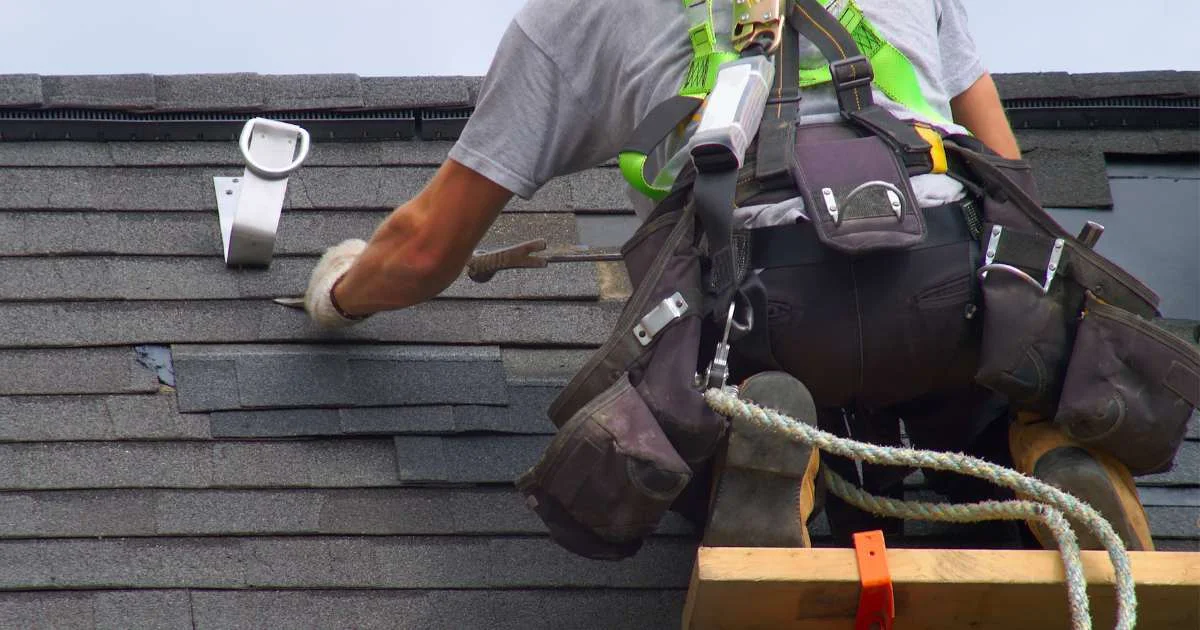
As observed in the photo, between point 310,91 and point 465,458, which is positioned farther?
point 310,91

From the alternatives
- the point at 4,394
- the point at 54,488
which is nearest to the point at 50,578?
the point at 54,488

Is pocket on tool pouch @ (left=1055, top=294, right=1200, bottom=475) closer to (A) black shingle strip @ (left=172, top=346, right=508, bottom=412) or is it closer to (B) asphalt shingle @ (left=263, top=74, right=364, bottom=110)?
(A) black shingle strip @ (left=172, top=346, right=508, bottom=412)

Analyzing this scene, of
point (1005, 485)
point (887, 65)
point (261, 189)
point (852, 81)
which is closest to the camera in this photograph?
point (1005, 485)

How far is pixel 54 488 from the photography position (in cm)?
295

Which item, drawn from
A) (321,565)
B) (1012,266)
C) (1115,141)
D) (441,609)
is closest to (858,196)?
(1012,266)

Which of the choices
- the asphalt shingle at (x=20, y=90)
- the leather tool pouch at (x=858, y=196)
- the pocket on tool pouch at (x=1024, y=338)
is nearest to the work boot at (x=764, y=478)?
the leather tool pouch at (x=858, y=196)

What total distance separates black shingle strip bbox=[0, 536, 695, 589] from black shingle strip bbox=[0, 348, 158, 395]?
39cm

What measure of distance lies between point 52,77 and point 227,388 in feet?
3.79

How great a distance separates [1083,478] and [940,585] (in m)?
0.44

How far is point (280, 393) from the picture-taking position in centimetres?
317

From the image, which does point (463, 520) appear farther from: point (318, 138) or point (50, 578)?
point (318, 138)

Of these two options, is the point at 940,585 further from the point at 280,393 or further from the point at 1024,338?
the point at 280,393

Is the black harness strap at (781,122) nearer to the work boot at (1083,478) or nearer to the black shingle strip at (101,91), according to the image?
the work boot at (1083,478)

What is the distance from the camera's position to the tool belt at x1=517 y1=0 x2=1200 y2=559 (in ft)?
7.66
